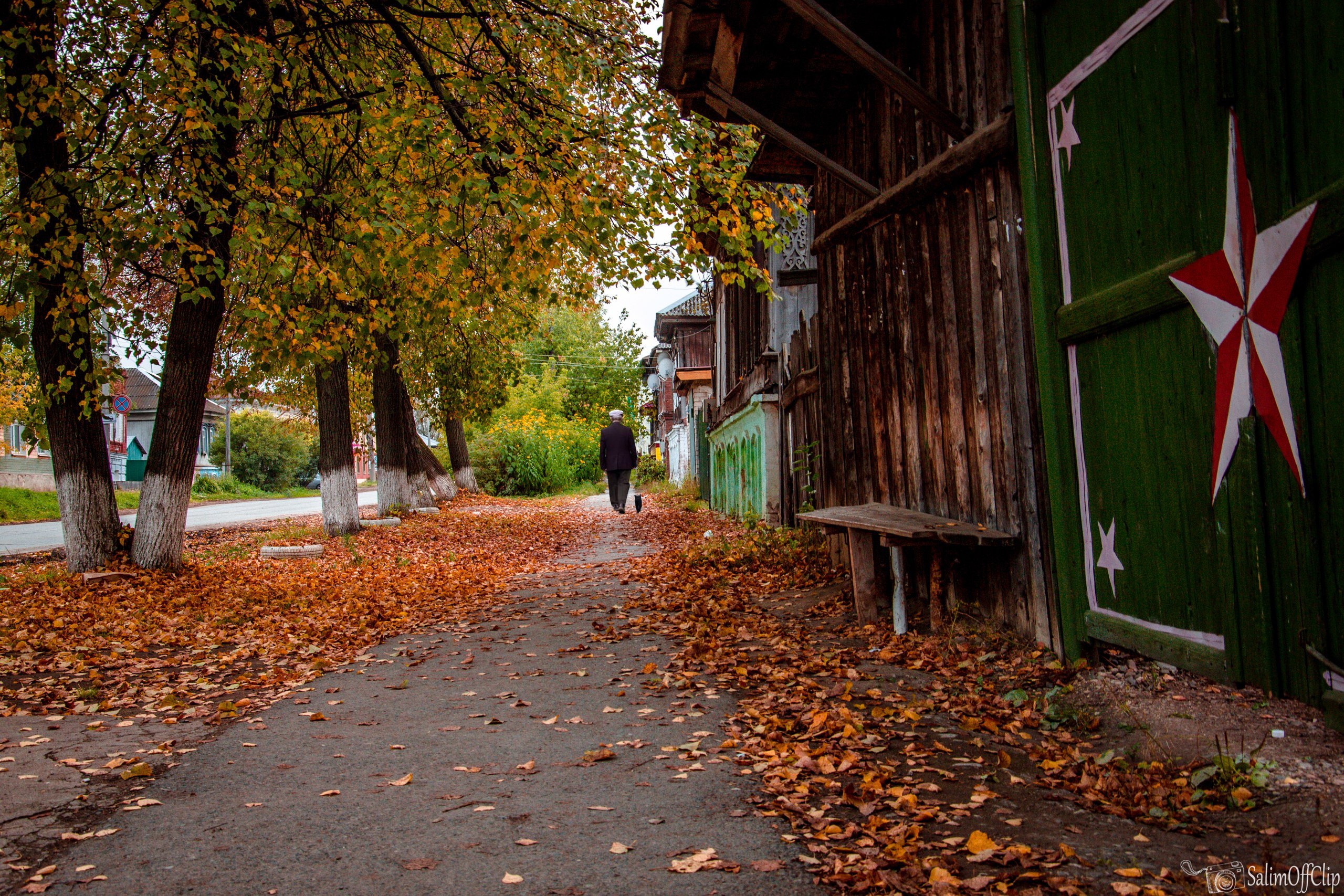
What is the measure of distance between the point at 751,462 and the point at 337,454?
21.6 feet

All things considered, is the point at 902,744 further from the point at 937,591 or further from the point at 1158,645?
the point at 937,591

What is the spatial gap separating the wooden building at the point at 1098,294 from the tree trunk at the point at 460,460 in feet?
67.2

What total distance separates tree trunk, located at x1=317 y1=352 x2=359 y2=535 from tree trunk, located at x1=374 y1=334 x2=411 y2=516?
8.49 ft

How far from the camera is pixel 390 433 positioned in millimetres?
17547

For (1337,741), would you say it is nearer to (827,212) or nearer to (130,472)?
(827,212)

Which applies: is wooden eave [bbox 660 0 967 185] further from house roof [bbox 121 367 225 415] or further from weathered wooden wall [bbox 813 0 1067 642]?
house roof [bbox 121 367 225 415]

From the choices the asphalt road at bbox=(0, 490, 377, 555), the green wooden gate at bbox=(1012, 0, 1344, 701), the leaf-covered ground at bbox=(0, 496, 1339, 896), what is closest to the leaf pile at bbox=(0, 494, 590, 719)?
the leaf-covered ground at bbox=(0, 496, 1339, 896)

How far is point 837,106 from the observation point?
23.0 feet

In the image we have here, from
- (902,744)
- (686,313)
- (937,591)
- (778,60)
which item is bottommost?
(902,744)

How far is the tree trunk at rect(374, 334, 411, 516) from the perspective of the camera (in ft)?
56.6

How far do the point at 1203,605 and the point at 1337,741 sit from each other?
0.68 metres

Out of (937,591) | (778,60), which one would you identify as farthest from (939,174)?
(937,591)

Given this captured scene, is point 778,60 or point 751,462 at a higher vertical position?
point 778,60

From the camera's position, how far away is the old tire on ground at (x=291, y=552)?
38.4ft
